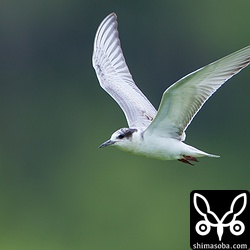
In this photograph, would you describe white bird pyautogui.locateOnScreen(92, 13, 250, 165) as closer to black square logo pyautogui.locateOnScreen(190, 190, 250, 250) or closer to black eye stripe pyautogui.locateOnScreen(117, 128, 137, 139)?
black eye stripe pyautogui.locateOnScreen(117, 128, 137, 139)

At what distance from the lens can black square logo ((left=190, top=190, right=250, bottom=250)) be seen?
13523mm

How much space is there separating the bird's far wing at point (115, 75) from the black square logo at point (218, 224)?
35.2 inches

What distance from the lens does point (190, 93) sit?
12.6 metres

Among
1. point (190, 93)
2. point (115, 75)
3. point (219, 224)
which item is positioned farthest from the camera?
point (115, 75)

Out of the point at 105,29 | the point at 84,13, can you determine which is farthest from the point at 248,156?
the point at 105,29

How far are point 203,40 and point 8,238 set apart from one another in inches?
547

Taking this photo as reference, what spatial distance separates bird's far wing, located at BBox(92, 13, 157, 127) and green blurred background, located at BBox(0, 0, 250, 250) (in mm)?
9041

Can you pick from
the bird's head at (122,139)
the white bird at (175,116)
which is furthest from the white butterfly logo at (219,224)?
the bird's head at (122,139)

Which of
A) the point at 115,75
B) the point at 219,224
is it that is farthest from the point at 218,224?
the point at 115,75

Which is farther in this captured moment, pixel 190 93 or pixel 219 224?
pixel 219 224

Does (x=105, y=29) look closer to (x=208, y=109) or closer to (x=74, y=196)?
(x=74, y=196)

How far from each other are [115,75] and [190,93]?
1997 mm

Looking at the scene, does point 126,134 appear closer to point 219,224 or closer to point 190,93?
point 190,93

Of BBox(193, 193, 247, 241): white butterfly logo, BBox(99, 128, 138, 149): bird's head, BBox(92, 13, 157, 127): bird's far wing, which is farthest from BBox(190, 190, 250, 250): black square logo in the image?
BBox(99, 128, 138, 149): bird's head
